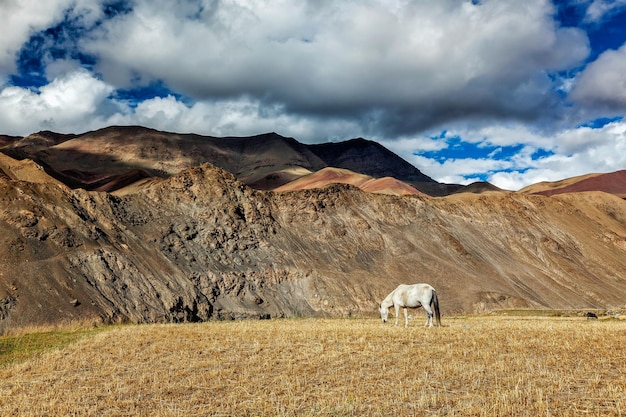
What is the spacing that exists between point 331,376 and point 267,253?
4755 centimetres

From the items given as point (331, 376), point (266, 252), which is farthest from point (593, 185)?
point (331, 376)

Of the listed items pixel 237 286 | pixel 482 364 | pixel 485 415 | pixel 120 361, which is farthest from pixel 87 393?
pixel 237 286

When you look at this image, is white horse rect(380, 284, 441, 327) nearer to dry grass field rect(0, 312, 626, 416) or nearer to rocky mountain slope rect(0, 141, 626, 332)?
dry grass field rect(0, 312, 626, 416)

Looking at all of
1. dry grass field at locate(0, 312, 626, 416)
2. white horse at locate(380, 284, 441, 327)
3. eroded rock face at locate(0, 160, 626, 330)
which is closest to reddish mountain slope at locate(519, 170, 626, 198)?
eroded rock face at locate(0, 160, 626, 330)

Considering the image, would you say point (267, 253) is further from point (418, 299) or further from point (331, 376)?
point (331, 376)

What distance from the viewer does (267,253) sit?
205ft

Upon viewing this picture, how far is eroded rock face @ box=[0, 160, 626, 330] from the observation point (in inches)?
1729

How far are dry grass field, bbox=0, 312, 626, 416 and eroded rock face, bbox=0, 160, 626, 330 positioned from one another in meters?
20.8

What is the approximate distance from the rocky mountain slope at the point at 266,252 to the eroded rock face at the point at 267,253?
0.57 feet

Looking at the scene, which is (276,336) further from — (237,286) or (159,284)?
(237,286)

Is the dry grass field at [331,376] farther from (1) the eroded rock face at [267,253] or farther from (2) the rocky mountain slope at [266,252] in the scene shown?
(1) the eroded rock face at [267,253]

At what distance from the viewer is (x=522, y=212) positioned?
93938mm

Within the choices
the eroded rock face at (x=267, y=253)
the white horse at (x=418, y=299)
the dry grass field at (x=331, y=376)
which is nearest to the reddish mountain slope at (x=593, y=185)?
the eroded rock face at (x=267, y=253)

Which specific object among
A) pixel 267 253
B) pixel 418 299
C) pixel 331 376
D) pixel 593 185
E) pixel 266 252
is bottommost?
pixel 331 376
